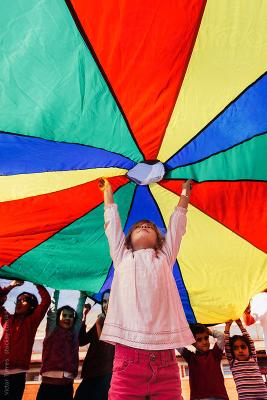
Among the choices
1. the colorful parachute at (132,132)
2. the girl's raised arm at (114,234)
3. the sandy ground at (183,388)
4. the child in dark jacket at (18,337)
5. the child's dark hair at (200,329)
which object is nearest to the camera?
the colorful parachute at (132,132)

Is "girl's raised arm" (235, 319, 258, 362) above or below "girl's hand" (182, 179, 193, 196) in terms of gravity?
below

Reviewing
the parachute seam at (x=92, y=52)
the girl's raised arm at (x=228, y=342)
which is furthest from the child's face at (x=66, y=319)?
the parachute seam at (x=92, y=52)

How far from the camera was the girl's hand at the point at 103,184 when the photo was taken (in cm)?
204

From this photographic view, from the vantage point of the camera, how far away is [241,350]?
3.10 m

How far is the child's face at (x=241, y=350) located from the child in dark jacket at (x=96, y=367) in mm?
1078

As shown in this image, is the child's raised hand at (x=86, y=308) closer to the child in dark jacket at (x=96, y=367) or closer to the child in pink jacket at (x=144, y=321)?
the child in dark jacket at (x=96, y=367)

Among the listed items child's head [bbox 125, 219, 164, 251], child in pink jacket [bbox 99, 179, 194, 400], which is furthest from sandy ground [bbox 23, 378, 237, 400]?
child in pink jacket [bbox 99, 179, 194, 400]

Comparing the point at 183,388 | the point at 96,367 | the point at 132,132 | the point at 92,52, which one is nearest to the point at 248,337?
the point at 96,367

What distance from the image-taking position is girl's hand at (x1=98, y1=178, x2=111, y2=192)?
6.71ft

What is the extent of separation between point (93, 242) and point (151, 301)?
1.26m

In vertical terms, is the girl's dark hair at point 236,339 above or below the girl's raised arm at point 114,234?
below

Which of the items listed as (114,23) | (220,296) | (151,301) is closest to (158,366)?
(151,301)

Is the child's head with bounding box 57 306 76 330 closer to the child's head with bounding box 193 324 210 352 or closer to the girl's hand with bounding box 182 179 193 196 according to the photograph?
the child's head with bounding box 193 324 210 352

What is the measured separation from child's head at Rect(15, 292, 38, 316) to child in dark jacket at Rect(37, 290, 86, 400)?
160 mm
